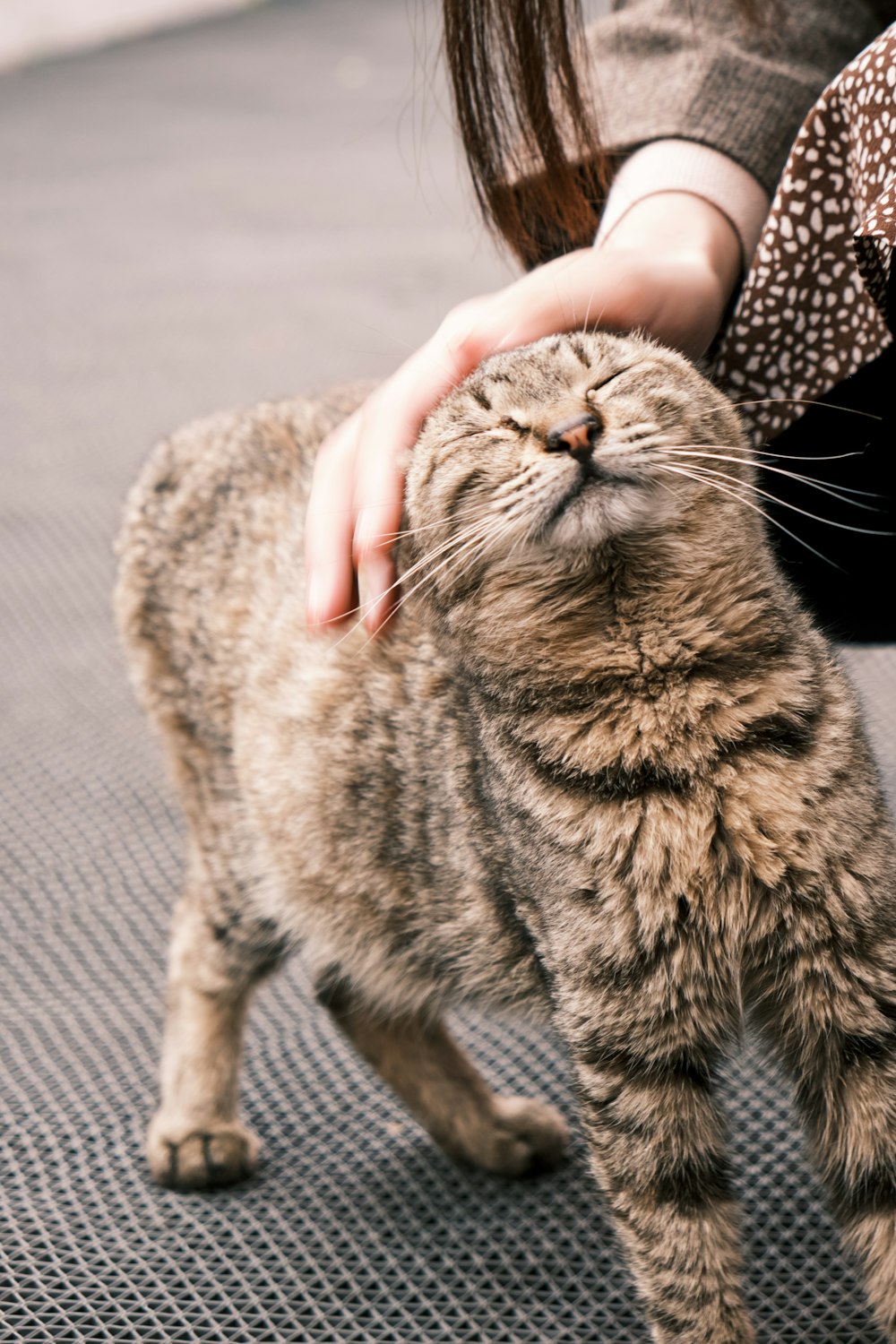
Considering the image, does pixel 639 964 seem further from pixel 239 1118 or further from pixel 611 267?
pixel 239 1118

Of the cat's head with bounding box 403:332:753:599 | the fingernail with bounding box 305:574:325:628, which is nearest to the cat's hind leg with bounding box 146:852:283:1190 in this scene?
the fingernail with bounding box 305:574:325:628

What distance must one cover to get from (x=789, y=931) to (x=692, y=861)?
0.09m

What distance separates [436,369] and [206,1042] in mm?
814

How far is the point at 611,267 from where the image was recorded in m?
1.27

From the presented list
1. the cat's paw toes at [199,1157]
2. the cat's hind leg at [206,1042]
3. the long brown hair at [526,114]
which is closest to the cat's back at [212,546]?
the cat's hind leg at [206,1042]

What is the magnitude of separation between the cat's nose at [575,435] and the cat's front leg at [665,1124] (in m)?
0.38

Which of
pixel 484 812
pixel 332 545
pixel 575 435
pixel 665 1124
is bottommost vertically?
pixel 665 1124

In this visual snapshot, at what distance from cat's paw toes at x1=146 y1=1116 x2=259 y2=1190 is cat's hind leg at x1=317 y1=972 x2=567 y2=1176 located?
173 millimetres

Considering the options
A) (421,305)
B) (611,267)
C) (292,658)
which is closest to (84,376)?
(421,305)

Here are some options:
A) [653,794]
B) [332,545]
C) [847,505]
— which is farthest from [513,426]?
[847,505]

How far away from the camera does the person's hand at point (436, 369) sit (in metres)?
1.20

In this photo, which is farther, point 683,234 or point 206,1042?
point 206,1042

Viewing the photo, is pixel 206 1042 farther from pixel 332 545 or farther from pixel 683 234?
pixel 683 234

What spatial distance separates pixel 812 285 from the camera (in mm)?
1343
